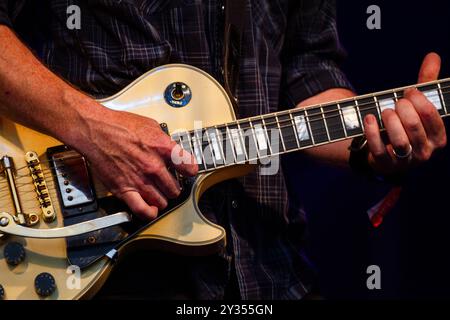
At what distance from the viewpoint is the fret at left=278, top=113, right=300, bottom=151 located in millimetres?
1241

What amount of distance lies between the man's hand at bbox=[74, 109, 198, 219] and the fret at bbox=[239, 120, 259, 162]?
14cm

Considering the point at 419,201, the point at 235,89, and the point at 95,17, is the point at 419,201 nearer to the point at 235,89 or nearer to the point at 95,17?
the point at 235,89

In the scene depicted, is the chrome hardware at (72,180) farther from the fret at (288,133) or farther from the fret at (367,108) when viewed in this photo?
the fret at (367,108)

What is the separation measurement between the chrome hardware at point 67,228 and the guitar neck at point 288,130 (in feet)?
0.59

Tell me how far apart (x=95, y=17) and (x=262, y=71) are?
0.37 meters

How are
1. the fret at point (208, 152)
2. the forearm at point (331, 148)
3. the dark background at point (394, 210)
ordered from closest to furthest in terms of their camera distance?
the fret at point (208, 152) → the forearm at point (331, 148) → the dark background at point (394, 210)

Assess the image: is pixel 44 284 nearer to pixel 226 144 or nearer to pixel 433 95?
pixel 226 144

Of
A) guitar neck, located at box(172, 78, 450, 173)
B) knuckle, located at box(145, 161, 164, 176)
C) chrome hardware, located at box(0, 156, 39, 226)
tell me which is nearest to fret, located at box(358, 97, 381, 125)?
guitar neck, located at box(172, 78, 450, 173)

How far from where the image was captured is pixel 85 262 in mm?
1129

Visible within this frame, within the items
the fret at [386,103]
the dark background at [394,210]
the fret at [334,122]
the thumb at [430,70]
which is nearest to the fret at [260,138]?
the fret at [334,122]

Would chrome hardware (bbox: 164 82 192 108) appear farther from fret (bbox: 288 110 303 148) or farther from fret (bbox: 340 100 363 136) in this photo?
fret (bbox: 340 100 363 136)

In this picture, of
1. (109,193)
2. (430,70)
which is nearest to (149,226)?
(109,193)

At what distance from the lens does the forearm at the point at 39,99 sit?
3.70ft
